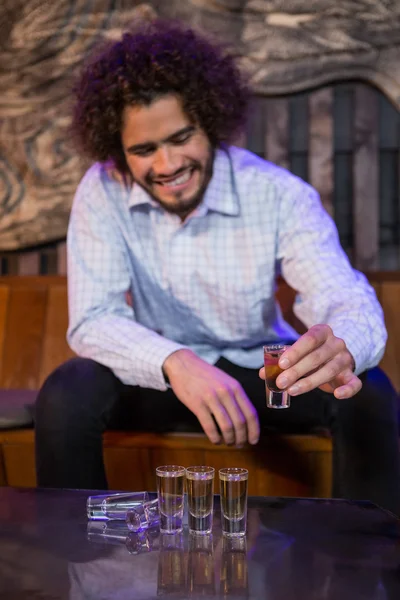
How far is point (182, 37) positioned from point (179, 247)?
0.58 metres

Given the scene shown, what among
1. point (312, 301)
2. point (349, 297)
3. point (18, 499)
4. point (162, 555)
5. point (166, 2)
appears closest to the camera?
point (162, 555)

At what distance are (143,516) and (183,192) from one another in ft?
3.06

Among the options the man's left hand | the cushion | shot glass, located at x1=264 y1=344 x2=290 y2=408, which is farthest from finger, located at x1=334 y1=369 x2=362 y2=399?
the cushion

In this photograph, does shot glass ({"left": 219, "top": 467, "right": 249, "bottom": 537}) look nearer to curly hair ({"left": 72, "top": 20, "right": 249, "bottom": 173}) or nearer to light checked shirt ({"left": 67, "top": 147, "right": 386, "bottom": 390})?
light checked shirt ({"left": 67, "top": 147, "right": 386, "bottom": 390})

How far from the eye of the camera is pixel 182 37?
6.57 ft

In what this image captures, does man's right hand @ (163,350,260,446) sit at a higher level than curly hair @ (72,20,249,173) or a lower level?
lower

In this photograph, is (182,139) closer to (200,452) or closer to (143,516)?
(200,452)

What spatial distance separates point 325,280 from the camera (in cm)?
172

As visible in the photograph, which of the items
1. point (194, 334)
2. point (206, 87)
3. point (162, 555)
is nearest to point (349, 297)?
point (194, 334)

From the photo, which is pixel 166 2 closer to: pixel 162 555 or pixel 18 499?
pixel 18 499

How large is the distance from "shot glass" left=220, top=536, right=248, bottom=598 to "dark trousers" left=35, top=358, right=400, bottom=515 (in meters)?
0.50

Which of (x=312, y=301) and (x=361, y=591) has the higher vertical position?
(x=312, y=301)

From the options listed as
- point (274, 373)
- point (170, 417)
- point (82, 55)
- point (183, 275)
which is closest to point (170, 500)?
point (274, 373)

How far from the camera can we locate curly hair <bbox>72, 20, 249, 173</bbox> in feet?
5.99
